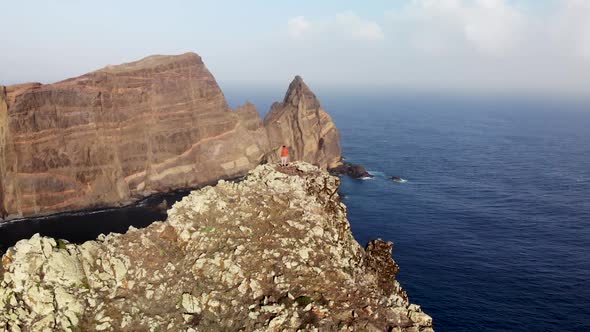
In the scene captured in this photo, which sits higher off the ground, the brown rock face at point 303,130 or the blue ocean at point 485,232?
the brown rock face at point 303,130

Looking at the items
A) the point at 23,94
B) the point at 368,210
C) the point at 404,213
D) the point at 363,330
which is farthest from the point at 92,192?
the point at 363,330

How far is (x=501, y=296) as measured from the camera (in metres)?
64.6

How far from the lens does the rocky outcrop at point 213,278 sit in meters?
21.2

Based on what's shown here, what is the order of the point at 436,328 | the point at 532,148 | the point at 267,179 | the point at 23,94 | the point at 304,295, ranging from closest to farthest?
the point at 304,295
the point at 267,179
the point at 436,328
the point at 23,94
the point at 532,148

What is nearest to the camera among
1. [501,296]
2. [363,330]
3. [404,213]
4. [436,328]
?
[363,330]

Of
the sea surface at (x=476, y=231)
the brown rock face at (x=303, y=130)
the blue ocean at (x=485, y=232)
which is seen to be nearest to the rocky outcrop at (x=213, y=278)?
the blue ocean at (x=485, y=232)

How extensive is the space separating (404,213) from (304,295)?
84219 millimetres

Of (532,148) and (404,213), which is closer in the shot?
(404,213)

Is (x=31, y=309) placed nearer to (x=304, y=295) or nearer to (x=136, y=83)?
(x=304, y=295)


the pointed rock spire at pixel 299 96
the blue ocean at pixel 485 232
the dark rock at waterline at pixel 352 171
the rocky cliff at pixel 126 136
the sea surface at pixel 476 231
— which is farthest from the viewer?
the pointed rock spire at pixel 299 96

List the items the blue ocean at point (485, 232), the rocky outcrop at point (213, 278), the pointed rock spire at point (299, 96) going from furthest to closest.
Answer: the pointed rock spire at point (299, 96) < the blue ocean at point (485, 232) < the rocky outcrop at point (213, 278)

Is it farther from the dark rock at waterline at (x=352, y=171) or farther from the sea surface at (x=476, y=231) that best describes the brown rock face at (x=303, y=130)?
the sea surface at (x=476, y=231)

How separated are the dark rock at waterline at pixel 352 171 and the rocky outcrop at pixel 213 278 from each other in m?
107

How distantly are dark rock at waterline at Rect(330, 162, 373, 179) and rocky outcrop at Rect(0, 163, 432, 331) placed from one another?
107 m
